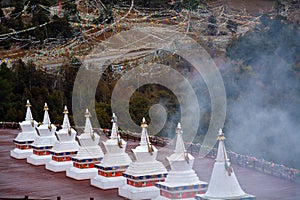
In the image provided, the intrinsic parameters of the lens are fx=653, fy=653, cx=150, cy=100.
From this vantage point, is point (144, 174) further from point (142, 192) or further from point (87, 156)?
point (87, 156)

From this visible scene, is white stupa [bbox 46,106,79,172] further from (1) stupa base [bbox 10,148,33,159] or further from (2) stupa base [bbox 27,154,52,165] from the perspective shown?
(1) stupa base [bbox 10,148,33,159]

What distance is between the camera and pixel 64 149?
2173 cm

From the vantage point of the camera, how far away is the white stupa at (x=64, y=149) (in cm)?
2167

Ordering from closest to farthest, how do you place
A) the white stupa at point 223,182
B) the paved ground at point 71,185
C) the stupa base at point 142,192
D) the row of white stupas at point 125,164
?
the white stupa at point 223,182 < the row of white stupas at point 125,164 < the stupa base at point 142,192 < the paved ground at point 71,185

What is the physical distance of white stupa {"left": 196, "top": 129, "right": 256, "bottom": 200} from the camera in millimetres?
13055

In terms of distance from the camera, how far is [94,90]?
3903 centimetres

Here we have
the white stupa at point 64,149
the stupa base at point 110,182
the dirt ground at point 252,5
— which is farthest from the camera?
the dirt ground at point 252,5

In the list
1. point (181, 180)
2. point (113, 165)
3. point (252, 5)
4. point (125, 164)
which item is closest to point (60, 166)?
point (113, 165)

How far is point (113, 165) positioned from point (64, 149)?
395 cm

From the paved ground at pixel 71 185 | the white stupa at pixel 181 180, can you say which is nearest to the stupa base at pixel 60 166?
the paved ground at pixel 71 185

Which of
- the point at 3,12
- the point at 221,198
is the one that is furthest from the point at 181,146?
the point at 3,12

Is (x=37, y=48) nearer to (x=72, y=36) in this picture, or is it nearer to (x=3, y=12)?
(x=72, y=36)

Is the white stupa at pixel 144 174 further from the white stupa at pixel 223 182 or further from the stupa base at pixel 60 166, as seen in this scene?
the stupa base at pixel 60 166

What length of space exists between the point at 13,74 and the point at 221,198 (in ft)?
105
